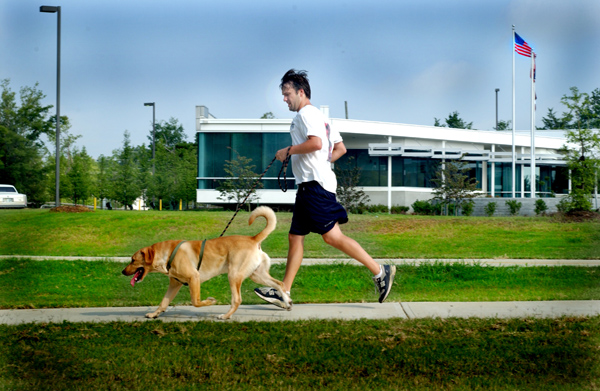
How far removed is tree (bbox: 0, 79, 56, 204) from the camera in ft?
15.7

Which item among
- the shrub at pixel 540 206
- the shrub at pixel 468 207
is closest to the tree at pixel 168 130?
the shrub at pixel 468 207

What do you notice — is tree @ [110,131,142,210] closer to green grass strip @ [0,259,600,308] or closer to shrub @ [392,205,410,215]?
shrub @ [392,205,410,215]

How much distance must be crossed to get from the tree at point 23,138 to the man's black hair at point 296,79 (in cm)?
201

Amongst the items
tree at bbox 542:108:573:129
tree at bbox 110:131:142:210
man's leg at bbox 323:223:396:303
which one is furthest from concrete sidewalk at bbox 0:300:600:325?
tree at bbox 110:131:142:210

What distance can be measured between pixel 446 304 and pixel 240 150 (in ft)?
65.8

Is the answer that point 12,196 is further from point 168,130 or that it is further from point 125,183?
point 168,130

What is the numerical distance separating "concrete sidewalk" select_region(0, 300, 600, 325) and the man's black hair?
83.4 inches

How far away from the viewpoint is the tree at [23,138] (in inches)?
189

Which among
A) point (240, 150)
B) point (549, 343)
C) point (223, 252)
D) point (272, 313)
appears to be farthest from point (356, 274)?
point (240, 150)

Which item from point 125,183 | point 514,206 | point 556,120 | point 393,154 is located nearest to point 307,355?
point 556,120

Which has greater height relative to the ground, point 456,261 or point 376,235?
A: point 376,235

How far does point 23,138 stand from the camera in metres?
5.02

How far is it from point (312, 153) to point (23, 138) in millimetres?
2511

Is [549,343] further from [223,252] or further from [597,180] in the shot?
[597,180]
